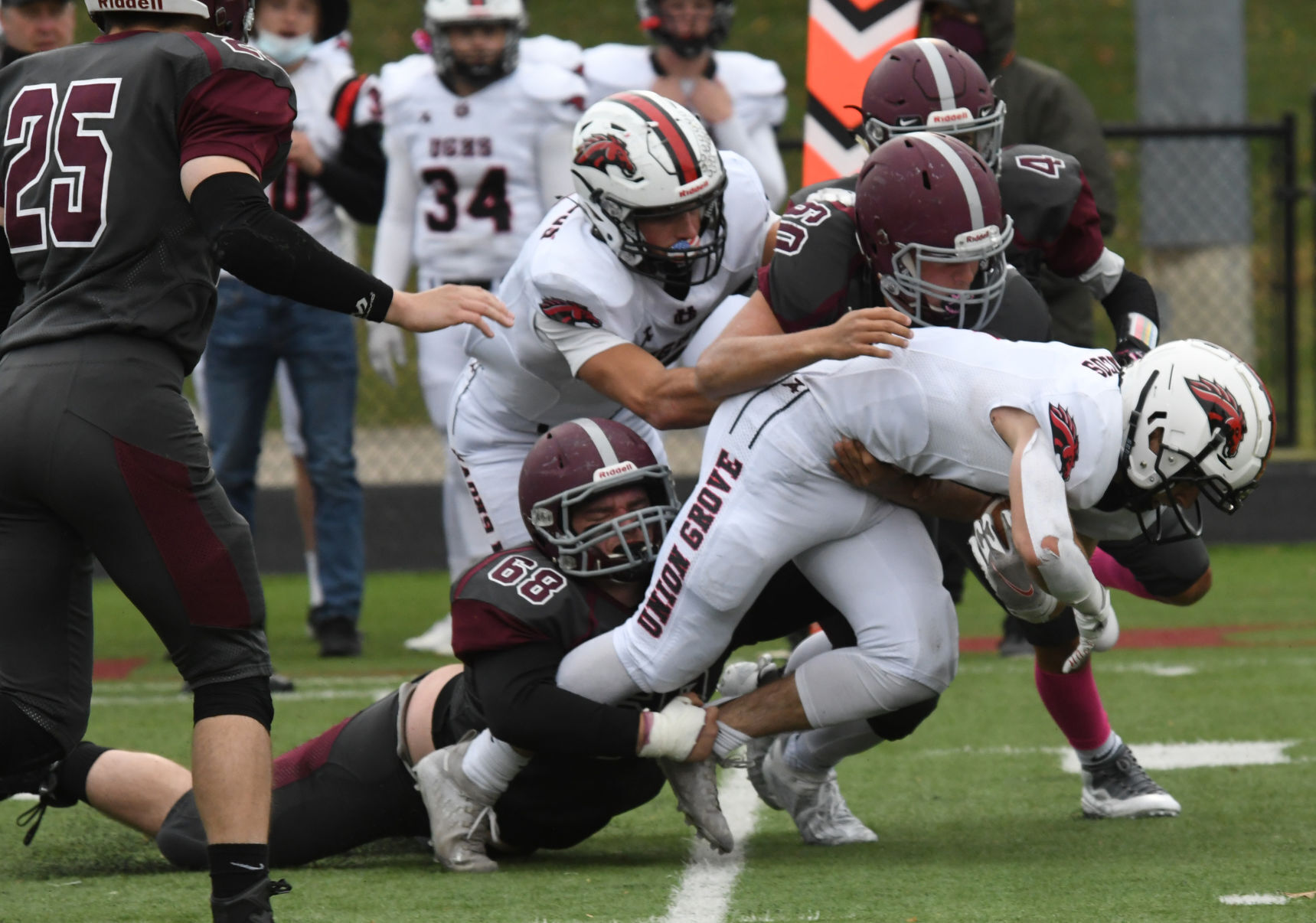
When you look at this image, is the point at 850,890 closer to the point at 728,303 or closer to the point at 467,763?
the point at 467,763

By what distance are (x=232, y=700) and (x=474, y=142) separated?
136 inches

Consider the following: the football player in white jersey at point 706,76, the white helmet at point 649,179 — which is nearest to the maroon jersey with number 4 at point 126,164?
the white helmet at point 649,179

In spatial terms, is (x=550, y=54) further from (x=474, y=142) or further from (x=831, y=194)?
(x=831, y=194)

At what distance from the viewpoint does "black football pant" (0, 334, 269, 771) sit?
2746 mm

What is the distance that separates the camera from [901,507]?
3.47 metres

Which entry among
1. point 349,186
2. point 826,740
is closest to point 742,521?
point 826,740

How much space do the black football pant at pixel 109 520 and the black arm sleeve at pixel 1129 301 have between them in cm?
211

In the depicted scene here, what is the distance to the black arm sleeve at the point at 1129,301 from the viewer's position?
4105 mm

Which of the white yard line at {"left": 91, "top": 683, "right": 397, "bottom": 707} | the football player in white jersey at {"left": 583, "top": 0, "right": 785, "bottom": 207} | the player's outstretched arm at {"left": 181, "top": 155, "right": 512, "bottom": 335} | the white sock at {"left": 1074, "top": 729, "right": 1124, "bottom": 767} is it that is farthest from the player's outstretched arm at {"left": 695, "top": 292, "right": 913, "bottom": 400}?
the football player in white jersey at {"left": 583, "top": 0, "right": 785, "bottom": 207}

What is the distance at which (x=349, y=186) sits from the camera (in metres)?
5.96

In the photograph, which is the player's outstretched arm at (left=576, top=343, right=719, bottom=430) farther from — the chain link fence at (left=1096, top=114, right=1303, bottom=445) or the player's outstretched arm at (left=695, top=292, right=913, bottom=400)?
the chain link fence at (left=1096, top=114, right=1303, bottom=445)

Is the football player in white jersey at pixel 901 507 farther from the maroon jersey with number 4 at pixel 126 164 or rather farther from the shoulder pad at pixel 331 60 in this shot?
the shoulder pad at pixel 331 60

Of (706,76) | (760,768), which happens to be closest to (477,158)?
(706,76)

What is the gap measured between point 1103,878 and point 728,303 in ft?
4.63
